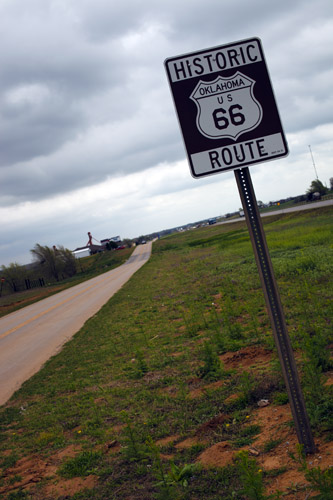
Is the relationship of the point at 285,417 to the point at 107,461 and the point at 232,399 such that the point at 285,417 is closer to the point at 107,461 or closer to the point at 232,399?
the point at 232,399

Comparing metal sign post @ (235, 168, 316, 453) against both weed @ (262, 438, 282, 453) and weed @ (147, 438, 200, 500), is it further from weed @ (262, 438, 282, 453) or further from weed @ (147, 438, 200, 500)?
weed @ (147, 438, 200, 500)

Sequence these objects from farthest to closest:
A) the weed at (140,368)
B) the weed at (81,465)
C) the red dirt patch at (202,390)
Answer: the weed at (140,368), the red dirt patch at (202,390), the weed at (81,465)

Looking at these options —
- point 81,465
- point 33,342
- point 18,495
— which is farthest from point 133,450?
point 33,342

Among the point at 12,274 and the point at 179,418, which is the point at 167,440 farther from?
the point at 12,274

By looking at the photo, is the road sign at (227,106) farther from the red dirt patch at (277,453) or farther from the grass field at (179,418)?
the red dirt patch at (277,453)

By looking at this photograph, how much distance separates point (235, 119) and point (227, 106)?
0.11m

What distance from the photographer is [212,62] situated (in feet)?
10.9

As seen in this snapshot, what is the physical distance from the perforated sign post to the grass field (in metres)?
0.69

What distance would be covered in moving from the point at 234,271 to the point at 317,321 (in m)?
9.85

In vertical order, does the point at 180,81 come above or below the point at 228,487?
above

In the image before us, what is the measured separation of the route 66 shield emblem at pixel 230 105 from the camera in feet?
10.8

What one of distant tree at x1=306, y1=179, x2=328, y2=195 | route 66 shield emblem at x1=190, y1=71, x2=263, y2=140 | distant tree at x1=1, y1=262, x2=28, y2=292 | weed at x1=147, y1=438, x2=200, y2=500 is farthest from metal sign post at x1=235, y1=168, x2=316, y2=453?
distant tree at x1=306, y1=179, x2=328, y2=195

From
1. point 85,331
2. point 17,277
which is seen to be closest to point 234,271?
point 85,331

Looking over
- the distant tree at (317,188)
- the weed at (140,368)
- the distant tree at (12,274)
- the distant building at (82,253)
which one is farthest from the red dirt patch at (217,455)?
the distant building at (82,253)
